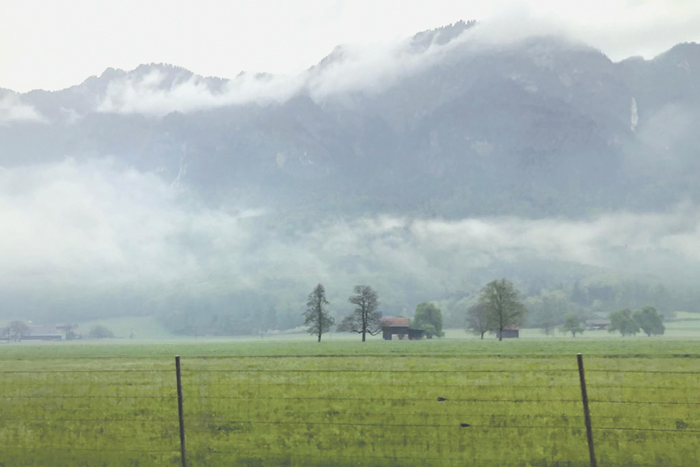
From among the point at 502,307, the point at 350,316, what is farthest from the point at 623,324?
the point at 350,316

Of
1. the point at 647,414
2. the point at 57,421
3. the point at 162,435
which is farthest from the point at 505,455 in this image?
the point at 57,421

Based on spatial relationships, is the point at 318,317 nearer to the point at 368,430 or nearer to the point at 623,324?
the point at 623,324

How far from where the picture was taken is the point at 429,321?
138500 mm

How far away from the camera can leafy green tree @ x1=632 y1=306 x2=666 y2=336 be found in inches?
5920

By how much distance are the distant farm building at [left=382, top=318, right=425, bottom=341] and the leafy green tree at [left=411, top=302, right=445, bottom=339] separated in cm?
129

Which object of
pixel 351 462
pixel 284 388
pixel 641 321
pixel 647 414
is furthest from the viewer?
pixel 641 321

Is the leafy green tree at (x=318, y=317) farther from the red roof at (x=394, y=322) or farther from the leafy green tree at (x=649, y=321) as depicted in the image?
the leafy green tree at (x=649, y=321)

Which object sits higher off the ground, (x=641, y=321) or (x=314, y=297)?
(x=314, y=297)

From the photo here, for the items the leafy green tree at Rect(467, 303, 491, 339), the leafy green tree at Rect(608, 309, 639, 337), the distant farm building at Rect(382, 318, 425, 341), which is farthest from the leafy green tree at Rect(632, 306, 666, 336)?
the distant farm building at Rect(382, 318, 425, 341)

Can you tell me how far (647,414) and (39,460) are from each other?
55.1 ft

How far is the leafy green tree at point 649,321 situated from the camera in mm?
150375

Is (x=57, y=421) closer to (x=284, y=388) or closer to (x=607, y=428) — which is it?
(x=284, y=388)

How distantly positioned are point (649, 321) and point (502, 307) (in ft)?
205

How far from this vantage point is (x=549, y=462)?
15164mm
